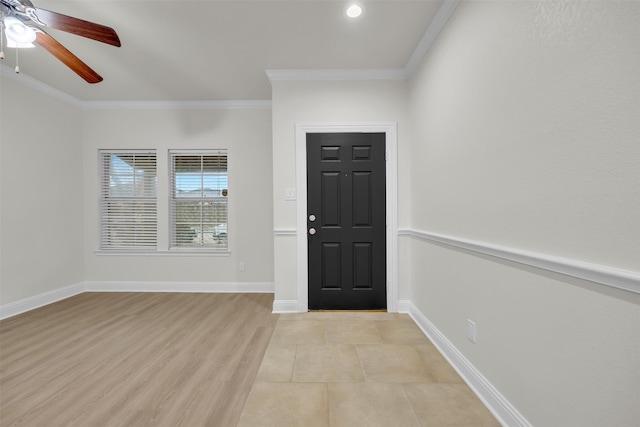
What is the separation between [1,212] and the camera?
3057mm

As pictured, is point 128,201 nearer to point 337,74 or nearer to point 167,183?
point 167,183

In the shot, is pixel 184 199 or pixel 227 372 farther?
pixel 184 199

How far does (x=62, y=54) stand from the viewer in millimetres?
1934

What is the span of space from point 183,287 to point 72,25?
10.4 ft

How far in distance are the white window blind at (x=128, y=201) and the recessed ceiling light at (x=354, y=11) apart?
129 inches

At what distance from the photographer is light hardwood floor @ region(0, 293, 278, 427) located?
5.31ft

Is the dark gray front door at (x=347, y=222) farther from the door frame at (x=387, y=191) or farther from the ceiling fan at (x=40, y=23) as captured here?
the ceiling fan at (x=40, y=23)

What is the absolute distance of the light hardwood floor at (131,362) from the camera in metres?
1.62

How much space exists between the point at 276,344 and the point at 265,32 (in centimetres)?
261

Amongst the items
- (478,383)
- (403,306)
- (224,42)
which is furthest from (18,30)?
(403,306)

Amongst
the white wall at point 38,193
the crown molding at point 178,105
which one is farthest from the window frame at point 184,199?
the white wall at point 38,193

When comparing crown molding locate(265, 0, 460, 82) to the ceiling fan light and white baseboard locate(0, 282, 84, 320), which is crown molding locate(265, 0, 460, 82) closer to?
the ceiling fan light

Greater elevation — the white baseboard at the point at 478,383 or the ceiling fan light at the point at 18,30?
the ceiling fan light at the point at 18,30

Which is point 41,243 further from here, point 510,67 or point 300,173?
point 510,67
